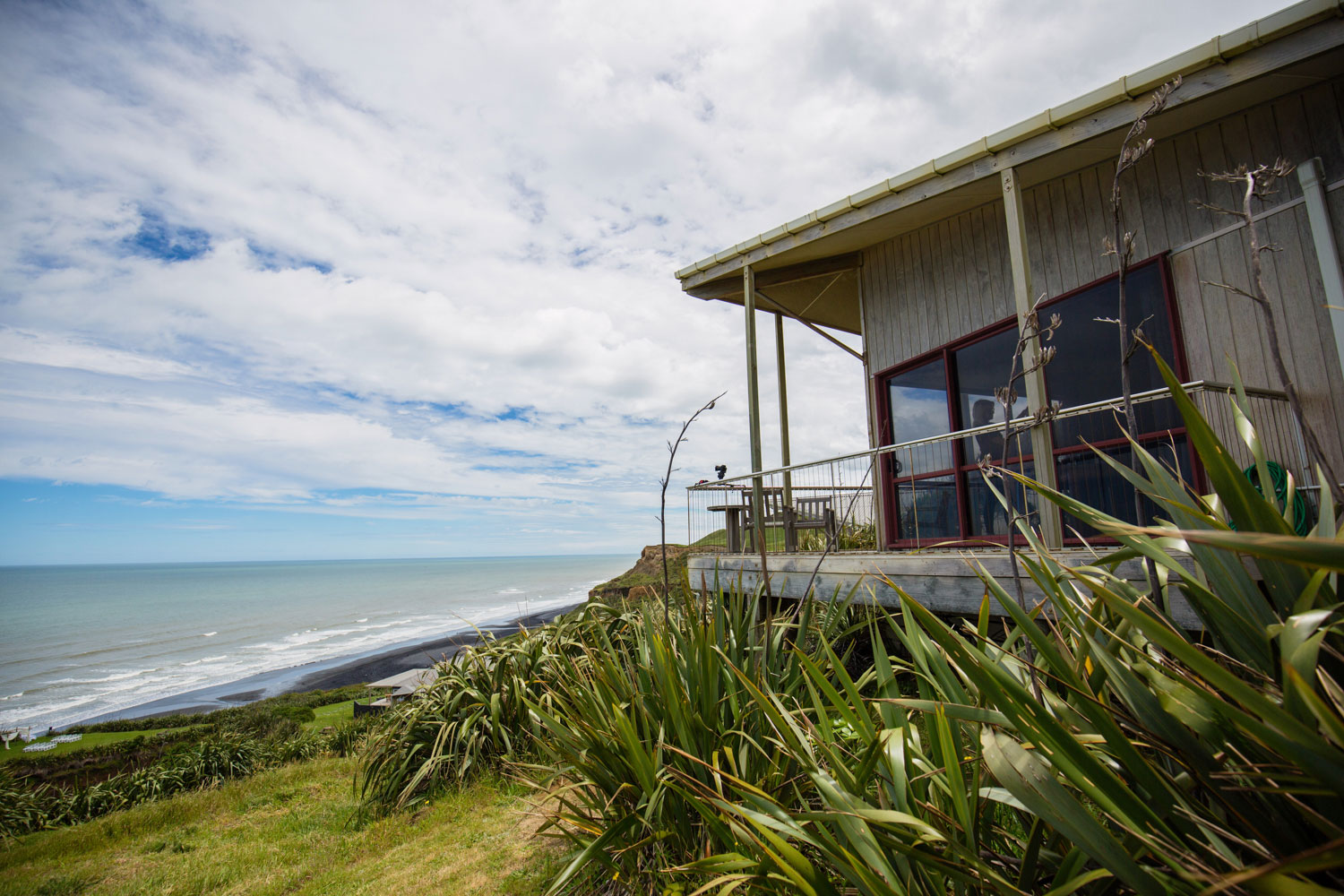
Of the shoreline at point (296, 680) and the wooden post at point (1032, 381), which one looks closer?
the wooden post at point (1032, 381)

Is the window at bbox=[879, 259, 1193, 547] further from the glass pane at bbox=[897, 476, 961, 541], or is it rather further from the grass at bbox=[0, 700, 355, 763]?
the grass at bbox=[0, 700, 355, 763]

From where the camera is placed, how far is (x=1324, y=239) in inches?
180

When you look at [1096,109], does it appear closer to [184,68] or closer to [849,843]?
[849,843]

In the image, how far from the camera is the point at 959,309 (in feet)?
25.9

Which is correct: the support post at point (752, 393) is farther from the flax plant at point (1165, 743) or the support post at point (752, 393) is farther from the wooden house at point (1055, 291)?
the flax plant at point (1165, 743)

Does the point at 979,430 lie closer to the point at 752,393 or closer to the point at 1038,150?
the point at 1038,150

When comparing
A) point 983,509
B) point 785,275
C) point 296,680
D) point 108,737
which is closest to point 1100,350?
point 983,509

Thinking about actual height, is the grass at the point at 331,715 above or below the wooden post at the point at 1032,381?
below

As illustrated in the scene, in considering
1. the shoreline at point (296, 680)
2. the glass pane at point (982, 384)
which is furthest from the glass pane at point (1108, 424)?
the shoreline at point (296, 680)

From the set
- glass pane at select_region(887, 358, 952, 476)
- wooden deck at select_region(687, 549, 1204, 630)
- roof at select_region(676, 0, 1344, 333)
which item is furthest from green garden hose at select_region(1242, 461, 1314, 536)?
glass pane at select_region(887, 358, 952, 476)

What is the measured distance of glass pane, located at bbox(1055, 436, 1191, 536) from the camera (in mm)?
5535

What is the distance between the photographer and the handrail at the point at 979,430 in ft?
13.2

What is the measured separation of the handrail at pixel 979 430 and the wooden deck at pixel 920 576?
99cm

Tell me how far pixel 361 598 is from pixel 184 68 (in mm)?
52897
